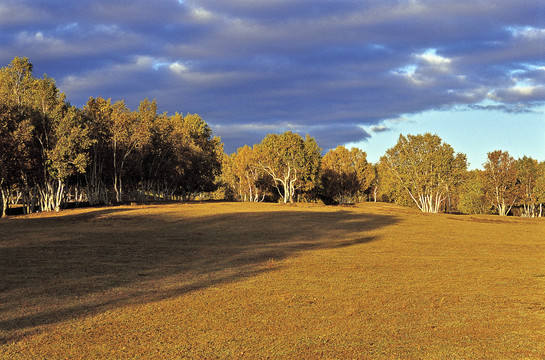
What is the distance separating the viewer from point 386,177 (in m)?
86.3

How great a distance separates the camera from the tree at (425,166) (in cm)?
7938

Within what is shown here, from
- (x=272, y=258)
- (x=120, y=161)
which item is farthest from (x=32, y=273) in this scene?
(x=120, y=161)

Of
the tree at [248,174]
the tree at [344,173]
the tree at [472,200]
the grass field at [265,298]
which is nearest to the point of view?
the grass field at [265,298]

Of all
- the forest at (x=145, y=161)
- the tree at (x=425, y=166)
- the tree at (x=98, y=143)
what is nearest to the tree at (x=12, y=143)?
the forest at (x=145, y=161)

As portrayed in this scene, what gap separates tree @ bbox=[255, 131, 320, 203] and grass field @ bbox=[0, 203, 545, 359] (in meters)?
61.0

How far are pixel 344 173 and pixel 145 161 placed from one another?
62.6 m

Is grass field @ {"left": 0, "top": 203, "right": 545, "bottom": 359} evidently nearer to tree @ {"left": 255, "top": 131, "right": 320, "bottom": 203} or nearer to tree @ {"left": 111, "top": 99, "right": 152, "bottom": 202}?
tree @ {"left": 111, "top": 99, "right": 152, "bottom": 202}

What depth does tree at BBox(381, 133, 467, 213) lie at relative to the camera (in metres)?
79.4

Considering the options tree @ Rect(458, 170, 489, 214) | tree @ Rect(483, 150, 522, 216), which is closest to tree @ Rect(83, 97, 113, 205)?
tree @ Rect(483, 150, 522, 216)

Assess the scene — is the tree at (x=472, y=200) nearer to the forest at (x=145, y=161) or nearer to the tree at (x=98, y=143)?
the forest at (x=145, y=161)

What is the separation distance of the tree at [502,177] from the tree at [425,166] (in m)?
14.3

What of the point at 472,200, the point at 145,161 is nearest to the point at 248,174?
the point at 145,161

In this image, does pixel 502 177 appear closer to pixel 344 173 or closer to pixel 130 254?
pixel 344 173

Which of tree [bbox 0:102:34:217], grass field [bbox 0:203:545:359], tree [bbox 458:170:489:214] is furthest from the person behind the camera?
tree [bbox 458:170:489:214]
